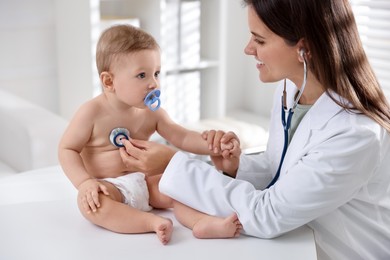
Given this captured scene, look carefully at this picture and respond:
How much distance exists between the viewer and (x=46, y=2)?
3.16 metres

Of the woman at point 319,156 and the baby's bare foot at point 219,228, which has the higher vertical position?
the woman at point 319,156

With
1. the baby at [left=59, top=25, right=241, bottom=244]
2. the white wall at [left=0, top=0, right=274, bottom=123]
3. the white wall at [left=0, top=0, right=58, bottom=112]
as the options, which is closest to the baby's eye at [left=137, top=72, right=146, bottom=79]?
the baby at [left=59, top=25, right=241, bottom=244]

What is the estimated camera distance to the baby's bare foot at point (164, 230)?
127 cm

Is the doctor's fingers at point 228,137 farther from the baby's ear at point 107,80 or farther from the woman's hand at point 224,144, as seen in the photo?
the baby's ear at point 107,80

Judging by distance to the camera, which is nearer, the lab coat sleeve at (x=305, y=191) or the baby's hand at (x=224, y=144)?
the lab coat sleeve at (x=305, y=191)

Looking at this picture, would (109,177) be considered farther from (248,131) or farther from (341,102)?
(248,131)

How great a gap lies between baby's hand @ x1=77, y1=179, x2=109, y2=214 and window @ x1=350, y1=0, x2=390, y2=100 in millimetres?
2014

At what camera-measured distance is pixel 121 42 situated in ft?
4.64

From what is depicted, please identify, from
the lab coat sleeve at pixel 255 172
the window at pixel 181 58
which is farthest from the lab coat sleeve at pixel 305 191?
the window at pixel 181 58

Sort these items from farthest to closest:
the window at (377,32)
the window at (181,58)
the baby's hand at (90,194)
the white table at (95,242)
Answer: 1. the window at (181,58)
2. the window at (377,32)
3. the baby's hand at (90,194)
4. the white table at (95,242)

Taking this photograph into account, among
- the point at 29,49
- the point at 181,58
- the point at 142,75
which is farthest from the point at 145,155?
the point at 181,58

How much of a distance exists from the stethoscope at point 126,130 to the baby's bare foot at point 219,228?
0.30m

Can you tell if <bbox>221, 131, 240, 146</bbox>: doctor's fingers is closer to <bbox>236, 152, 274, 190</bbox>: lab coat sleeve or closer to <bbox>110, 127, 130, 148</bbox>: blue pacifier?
<bbox>236, 152, 274, 190</bbox>: lab coat sleeve

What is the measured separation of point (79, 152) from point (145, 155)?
0.16 meters
